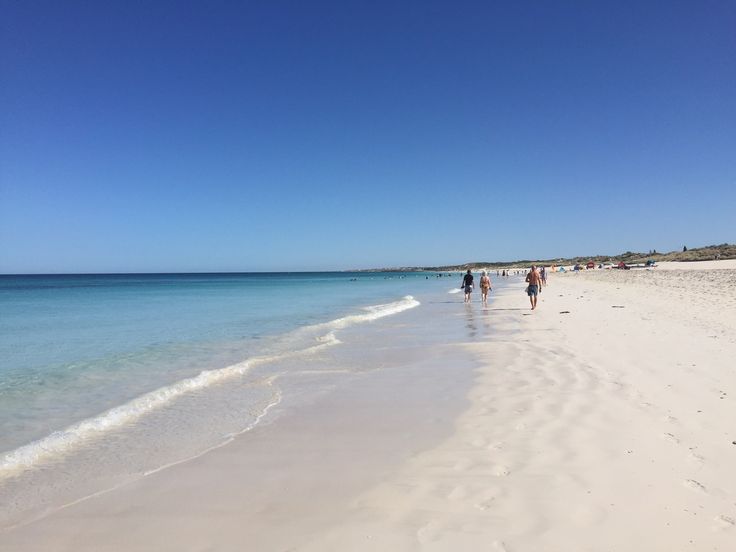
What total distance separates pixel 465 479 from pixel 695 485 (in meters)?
1.88

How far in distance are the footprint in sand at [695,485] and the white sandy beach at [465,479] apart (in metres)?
0.01

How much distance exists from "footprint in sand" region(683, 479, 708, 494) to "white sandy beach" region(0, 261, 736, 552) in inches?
0.6

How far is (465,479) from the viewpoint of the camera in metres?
4.29

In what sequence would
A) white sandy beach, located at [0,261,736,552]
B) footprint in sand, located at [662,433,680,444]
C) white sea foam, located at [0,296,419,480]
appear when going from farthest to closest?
white sea foam, located at [0,296,419,480] < footprint in sand, located at [662,433,680,444] < white sandy beach, located at [0,261,736,552]

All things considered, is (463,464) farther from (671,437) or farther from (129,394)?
(129,394)

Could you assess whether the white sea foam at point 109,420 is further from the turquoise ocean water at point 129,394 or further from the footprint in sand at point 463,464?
the footprint in sand at point 463,464

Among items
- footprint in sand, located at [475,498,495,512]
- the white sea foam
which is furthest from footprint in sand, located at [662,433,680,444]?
the white sea foam

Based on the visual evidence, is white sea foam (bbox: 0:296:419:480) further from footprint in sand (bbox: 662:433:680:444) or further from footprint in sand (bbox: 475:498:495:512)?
footprint in sand (bbox: 662:433:680:444)

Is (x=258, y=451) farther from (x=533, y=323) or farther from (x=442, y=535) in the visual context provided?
(x=533, y=323)

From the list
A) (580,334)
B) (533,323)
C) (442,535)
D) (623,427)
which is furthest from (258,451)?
(533,323)

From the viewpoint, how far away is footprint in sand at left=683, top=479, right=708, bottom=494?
378 cm

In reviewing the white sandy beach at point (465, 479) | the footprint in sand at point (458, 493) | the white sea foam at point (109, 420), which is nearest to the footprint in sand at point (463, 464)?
the white sandy beach at point (465, 479)

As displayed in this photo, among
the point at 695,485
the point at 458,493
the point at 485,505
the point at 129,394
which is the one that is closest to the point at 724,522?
the point at 695,485

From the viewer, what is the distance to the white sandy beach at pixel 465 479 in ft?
11.1
